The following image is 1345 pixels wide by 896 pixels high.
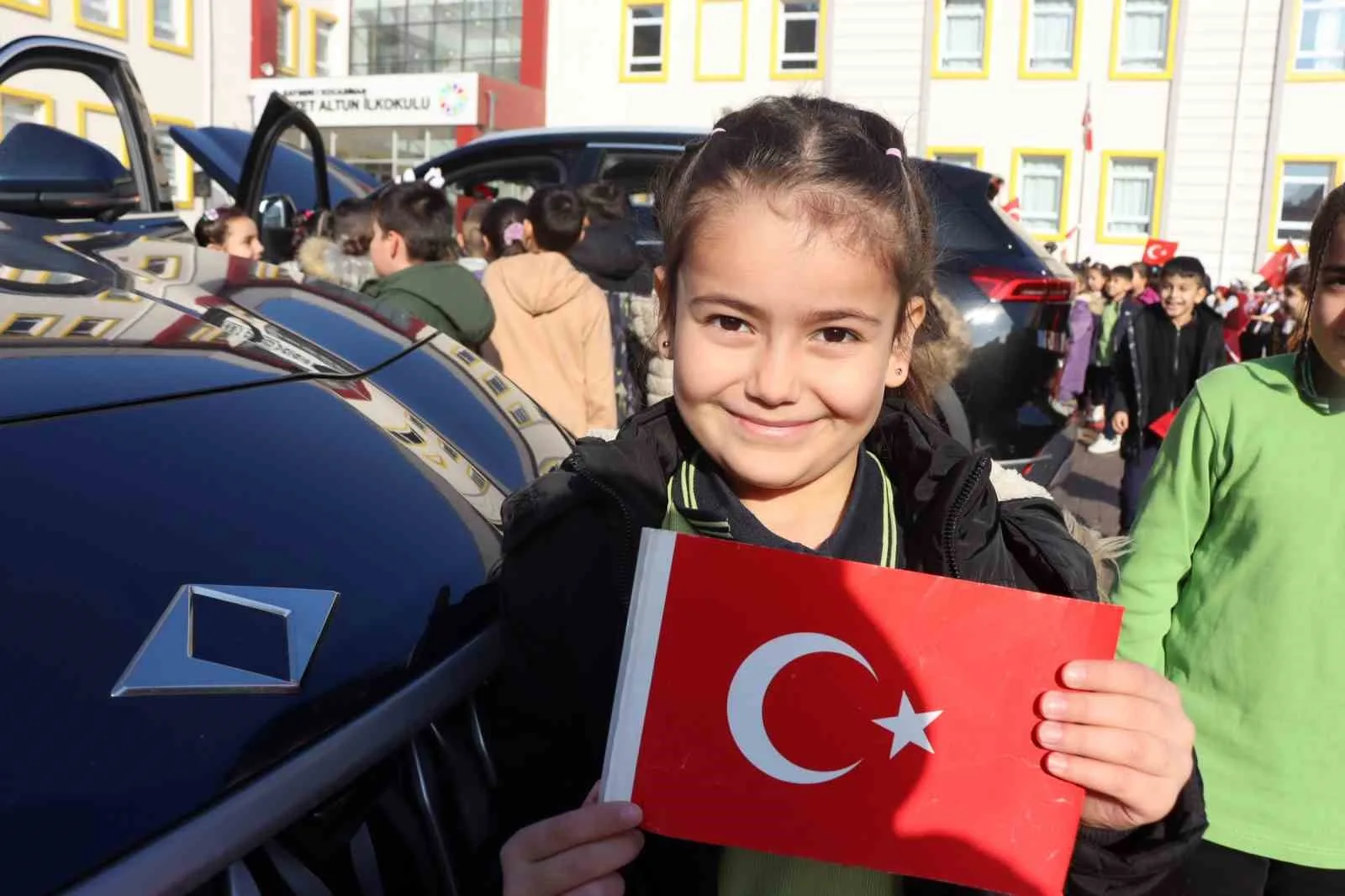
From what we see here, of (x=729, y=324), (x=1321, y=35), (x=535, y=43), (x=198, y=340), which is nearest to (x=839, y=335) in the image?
(x=729, y=324)

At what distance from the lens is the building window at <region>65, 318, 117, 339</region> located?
A: 4.68ft

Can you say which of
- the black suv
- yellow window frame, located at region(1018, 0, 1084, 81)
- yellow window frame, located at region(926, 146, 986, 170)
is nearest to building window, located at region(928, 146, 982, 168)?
yellow window frame, located at region(926, 146, 986, 170)

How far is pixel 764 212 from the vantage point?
3.94ft

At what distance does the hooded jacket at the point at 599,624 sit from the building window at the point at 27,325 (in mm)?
654

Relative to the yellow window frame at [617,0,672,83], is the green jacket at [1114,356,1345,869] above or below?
below

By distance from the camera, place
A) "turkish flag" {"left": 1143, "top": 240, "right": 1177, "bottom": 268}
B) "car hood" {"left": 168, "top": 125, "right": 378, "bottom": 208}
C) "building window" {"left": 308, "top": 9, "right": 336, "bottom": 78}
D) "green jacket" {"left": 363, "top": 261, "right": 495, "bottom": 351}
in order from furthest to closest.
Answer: "building window" {"left": 308, "top": 9, "right": 336, "bottom": 78} < "turkish flag" {"left": 1143, "top": 240, "right": 1177, "bottom": 268} < "car hood" {"left": 168, "top": 125, "right": 378, "bottom": 208} < "green jacket" {"left": 363, "top": 261, "right": 495, "bottom": 351}

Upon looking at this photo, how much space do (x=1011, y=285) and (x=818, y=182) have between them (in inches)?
148

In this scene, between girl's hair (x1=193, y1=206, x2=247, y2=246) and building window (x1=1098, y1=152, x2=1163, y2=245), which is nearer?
girl's hair (x1=193, y1=206, x2=247, y2=246)

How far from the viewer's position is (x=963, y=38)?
2134 cm

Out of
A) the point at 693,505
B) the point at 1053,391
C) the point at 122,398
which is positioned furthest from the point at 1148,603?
the point at 1053,391

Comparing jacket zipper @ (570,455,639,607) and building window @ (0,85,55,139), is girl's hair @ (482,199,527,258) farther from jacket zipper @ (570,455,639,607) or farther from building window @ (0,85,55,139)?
building window @ (0,85,55,139)

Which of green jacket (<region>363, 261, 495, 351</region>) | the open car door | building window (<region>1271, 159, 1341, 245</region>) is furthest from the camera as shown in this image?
building window (<region>1271, 159, 1341, 245</region>)

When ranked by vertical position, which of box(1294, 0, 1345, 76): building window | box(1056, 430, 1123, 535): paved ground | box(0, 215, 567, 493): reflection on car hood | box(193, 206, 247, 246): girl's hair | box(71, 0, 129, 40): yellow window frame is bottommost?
box(1056, 430, 1123, 535): paved ground

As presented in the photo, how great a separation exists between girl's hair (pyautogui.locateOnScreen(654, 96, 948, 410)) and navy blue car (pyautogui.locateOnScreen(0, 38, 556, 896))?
1.54 ft
